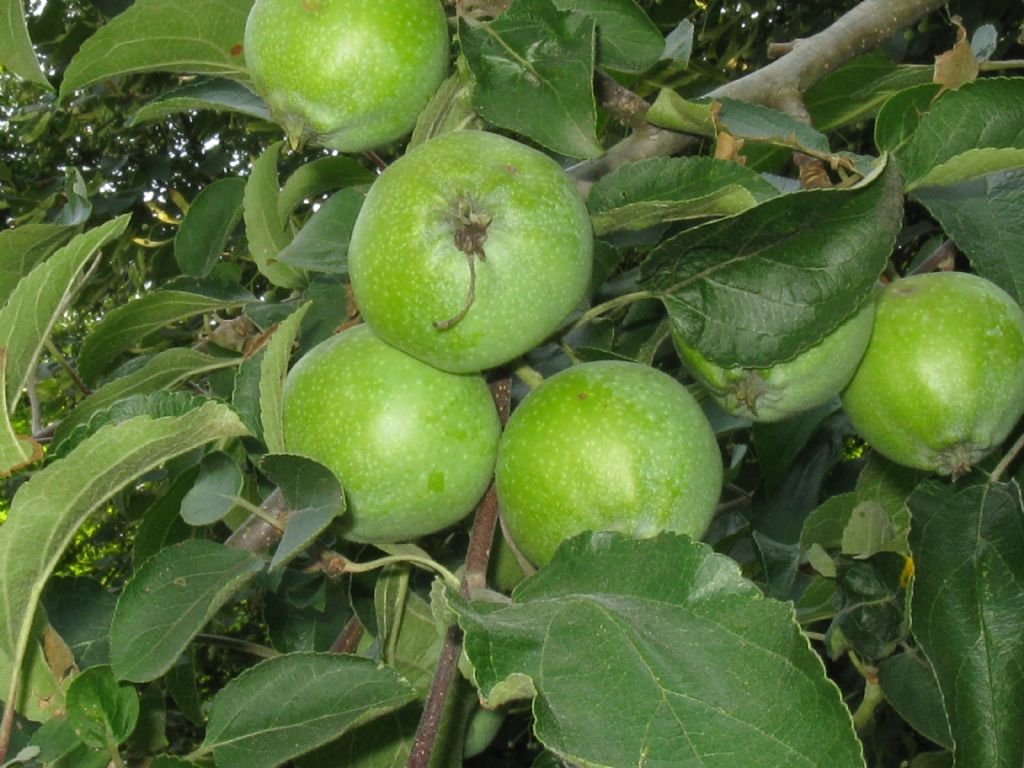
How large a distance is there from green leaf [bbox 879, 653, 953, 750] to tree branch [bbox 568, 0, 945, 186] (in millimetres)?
892

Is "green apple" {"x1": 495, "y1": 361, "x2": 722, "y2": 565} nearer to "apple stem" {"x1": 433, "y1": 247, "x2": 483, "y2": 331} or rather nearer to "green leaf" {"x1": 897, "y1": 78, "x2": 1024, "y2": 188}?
"apple stem" {"x1": 433, "y1": 247, "x2": 483, "y2": 331}

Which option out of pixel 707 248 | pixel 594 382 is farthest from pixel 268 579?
pixel 707 248

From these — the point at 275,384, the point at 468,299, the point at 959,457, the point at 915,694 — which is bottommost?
the point at 915,694

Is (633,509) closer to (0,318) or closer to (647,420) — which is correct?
(647,420)

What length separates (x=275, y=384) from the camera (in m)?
1.10

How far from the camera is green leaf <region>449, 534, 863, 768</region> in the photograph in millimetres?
792

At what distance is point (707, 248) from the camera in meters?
1.10

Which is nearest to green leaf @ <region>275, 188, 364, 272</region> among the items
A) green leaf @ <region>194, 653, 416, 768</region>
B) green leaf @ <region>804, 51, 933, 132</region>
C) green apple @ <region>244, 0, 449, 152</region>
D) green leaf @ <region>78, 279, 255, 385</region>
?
green apple @ <region>244, 0, 449, 152</region>

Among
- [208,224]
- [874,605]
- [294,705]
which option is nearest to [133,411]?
[294,705]

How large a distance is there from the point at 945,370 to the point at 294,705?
2.82ft

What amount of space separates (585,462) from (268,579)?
1007 millimetres

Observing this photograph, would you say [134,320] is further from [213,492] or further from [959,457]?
[959,457]

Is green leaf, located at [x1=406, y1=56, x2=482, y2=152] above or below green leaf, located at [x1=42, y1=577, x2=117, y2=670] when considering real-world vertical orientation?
above

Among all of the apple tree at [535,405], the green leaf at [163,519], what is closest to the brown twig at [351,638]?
the apple tree at [535,405]
